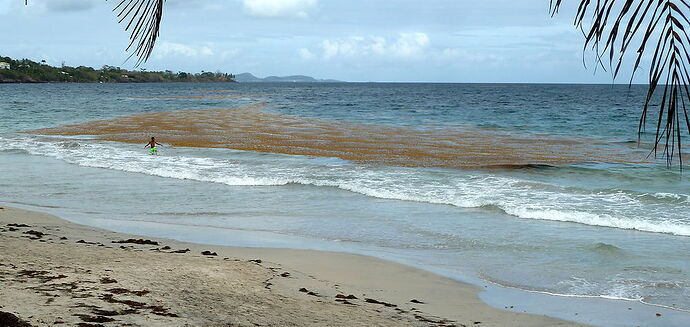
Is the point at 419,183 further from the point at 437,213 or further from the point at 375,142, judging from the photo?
the point at 375,142

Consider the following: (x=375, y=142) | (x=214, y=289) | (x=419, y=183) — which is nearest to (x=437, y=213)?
(x=419, y=183)

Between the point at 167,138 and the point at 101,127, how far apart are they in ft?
26.3

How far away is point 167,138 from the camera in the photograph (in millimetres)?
28750

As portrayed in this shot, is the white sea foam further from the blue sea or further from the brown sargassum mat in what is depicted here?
the brown sargassum mat

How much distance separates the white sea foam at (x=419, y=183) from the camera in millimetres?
12555

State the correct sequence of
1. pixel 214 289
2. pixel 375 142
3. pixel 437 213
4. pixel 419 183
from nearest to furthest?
pixel 214 289, pixel 437 213, pixel 419 183, pixel 375 142

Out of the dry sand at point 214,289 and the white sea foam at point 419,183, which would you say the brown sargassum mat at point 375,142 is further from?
the dry sand at point 214,289

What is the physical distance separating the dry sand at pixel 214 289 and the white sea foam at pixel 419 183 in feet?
16.9

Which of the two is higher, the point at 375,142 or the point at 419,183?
the point at 375,142

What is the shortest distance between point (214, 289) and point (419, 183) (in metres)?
10.0

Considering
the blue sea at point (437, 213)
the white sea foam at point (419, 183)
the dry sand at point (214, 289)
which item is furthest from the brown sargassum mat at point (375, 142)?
the dry sand at point (214, 289)

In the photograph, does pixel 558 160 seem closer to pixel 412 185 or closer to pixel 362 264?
pixel 412 185

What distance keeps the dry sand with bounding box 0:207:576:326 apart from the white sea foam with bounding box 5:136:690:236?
16.9ft

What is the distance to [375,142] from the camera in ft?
91.2
